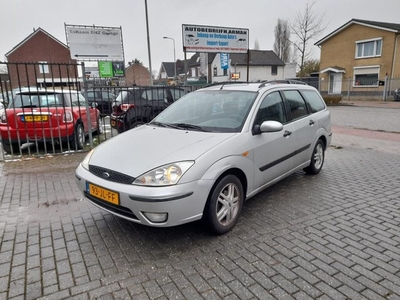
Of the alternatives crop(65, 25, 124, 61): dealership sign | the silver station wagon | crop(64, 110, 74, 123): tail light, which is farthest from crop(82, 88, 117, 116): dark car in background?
the silver station wagon

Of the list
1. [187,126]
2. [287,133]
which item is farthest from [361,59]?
[187,126]

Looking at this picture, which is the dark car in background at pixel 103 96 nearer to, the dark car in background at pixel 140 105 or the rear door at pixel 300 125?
the dark car in background at pixel 140 105

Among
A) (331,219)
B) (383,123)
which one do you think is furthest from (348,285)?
(383,123)

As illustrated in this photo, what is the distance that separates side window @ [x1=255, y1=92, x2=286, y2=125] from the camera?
12.3 ft

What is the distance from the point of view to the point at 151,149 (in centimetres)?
309

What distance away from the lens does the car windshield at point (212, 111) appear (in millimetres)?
3607

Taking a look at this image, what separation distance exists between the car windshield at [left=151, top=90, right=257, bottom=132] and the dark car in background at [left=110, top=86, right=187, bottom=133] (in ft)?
13.4

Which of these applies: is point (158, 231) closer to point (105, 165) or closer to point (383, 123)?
point (105, 165)

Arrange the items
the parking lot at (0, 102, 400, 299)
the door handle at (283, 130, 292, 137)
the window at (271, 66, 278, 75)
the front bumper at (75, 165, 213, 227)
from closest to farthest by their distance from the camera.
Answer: the parking lot at (0, 102, 400, 299)
the front bumper at (75, 165, 213, 227)
the door handle at (283, 130, 292, 137)
the window at (271, 66, 278, 75)

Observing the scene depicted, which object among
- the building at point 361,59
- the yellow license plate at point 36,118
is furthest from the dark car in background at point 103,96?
the building at point 361,59

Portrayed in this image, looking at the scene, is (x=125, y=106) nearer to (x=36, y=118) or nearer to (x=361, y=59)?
(x=36, y=118)

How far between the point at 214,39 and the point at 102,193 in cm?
857

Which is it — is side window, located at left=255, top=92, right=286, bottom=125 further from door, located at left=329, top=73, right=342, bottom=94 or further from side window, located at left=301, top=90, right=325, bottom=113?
door, located at left=329, top=73, right=342, bottom=94

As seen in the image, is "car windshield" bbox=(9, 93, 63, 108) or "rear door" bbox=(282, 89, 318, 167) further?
"car windshield" bbox=(9, 93, 63, 108)
